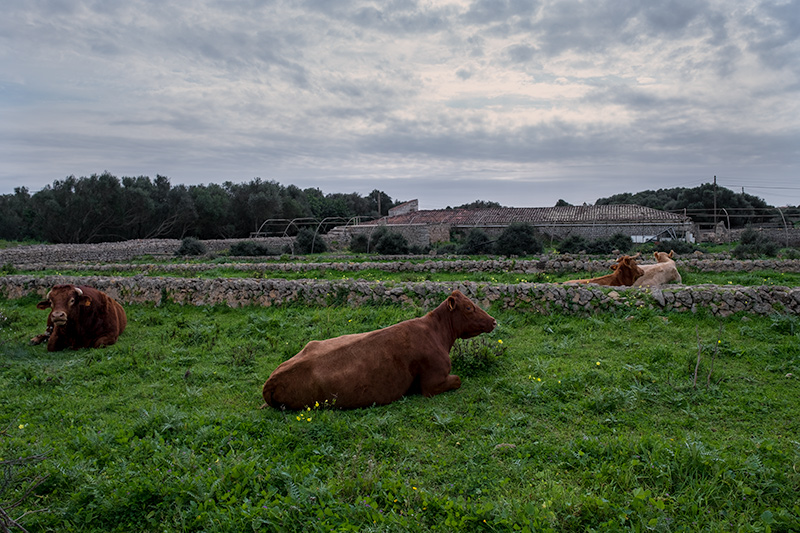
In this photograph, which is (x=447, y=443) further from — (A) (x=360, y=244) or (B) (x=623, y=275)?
(A) (x=360, y=244)

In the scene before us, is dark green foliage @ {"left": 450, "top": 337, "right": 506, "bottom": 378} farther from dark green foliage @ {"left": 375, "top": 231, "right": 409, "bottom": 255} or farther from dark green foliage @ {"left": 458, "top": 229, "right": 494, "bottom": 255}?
dark green foliage @ {"left": 375, "top": 231, "right": 409, "bottom": 255}

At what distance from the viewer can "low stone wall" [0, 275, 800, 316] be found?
1054 cm

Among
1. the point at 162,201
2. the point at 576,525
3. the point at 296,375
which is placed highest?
the point at 162,201

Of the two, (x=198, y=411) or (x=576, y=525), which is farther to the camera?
(x=198, y=411)

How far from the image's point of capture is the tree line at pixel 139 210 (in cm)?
4250

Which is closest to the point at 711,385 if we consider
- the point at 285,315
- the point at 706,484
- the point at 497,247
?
the point at 706,484

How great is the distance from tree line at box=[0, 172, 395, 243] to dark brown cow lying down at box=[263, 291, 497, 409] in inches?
1196

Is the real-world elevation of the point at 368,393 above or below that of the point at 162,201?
below

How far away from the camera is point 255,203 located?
169 ft

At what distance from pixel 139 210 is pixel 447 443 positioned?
4711 centimetres

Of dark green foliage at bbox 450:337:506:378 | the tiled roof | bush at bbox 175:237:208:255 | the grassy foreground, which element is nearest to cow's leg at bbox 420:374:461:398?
the grassy foreground

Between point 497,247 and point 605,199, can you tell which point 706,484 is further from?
point 605,199

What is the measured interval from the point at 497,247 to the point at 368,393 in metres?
21.5

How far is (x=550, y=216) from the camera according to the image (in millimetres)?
41312
